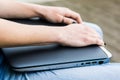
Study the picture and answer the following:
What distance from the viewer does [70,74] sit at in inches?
33.3

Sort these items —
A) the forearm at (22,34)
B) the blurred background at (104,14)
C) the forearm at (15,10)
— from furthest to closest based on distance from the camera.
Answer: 1. the blurred background at (104,14)
2. the forearm at (15,10)
3. the forearm at (22,34)

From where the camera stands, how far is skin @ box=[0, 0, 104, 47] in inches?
32.8

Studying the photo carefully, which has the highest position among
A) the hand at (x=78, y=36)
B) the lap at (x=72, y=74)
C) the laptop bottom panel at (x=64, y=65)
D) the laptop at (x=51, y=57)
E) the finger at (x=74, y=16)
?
the finger at (x=74, y=16)

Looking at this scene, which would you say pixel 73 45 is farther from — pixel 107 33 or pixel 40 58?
pixel 107 33

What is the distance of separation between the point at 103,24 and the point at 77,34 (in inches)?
61.2

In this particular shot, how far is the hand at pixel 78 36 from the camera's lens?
0.91m

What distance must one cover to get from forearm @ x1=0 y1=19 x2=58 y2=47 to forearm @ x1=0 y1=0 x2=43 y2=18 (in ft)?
0.72

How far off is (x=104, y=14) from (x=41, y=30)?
1.86 m

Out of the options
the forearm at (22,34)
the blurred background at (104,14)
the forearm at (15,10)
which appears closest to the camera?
the forearm at (22,34)

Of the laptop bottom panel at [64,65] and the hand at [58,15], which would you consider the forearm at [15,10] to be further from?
the laptop bottom panel at [64,65]

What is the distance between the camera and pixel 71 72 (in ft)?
2.80

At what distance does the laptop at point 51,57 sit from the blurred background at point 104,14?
3.65 ft

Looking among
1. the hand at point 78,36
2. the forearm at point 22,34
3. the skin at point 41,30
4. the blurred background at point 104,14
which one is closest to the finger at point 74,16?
the skin at point 41,30

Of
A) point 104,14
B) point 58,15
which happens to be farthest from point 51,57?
point 104,14
